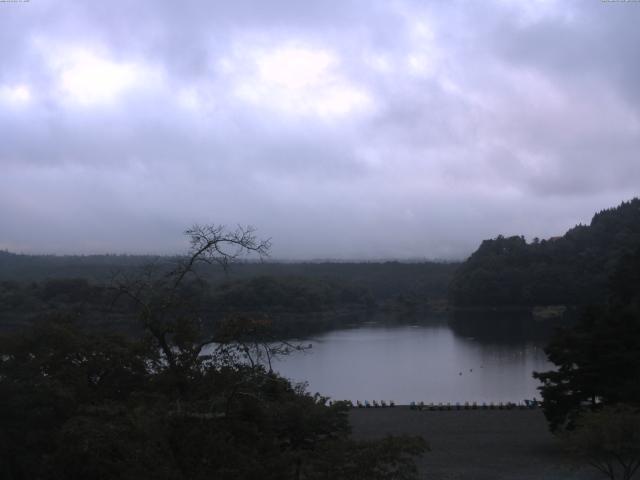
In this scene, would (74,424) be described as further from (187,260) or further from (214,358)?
(187,260)

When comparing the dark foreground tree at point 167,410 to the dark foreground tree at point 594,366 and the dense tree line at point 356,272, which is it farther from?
the dense tree line at point 356,272

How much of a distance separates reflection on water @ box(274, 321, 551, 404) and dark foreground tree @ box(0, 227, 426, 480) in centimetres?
1290

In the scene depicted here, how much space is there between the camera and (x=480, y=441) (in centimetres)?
1747

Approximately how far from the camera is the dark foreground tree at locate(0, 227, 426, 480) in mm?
5422

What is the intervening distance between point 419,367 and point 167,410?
30600mm

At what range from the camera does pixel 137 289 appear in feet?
21.2

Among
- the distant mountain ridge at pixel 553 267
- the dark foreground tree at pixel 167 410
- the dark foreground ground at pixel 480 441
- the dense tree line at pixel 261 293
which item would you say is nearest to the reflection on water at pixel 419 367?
the dense tree line at pixel 261 293

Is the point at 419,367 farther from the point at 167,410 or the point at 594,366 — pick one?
the point at 167,410

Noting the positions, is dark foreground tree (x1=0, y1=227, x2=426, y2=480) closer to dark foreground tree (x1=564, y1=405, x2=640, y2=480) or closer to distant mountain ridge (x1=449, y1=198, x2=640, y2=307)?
dark foreground tree (x1=564, y1=405, x2=640, y2=480)

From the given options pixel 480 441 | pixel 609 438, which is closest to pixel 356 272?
pixel 480 441

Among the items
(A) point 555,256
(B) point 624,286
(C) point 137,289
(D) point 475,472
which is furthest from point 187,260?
(A) point 555,256

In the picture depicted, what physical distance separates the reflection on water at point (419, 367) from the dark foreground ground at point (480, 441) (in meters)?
3.76

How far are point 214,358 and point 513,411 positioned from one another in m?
16.8

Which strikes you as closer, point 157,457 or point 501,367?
point 157,457
